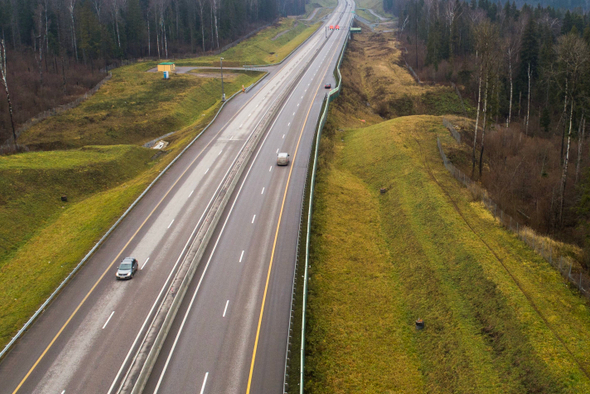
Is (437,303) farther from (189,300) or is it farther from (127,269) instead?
(127,269)

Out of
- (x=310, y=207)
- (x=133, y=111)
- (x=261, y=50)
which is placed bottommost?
(x=310, y=207)

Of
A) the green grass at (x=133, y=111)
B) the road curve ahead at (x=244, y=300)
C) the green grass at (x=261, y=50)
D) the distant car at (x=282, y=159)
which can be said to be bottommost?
the road curve ahead at (x=244, y=300)

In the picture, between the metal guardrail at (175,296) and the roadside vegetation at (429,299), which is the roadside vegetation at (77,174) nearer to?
the metal guardrail at (175,296)

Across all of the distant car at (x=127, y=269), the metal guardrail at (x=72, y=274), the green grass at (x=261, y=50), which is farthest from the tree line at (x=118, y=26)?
the distant car at (x=127, y=269)

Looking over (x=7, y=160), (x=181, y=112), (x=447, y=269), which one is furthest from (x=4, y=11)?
(x=447, y=269)

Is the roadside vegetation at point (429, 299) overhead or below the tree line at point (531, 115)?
below

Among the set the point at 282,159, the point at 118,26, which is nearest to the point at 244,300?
the point at 282,159
